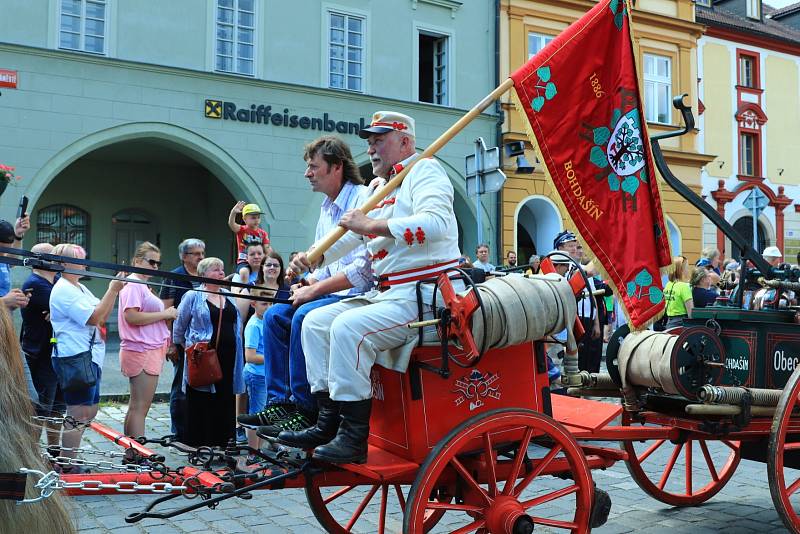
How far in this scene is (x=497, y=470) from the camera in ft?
11.6

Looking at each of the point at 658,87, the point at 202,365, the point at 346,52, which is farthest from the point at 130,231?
the point at 658,87

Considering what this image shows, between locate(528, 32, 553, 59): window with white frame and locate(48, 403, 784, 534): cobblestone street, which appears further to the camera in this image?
locate(528, 32, 553, 59): window with white frame

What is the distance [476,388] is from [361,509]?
1.14 metres

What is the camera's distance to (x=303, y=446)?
11.1 ft

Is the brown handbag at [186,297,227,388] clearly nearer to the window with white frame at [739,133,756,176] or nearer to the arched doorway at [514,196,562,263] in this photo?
the arched doorway at [514,196,562,263]

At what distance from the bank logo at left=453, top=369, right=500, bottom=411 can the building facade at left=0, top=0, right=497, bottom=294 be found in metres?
11.8

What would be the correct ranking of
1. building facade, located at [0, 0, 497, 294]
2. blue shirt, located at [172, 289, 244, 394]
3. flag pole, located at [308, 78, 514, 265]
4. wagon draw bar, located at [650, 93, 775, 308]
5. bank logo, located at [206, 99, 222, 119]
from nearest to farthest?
1. flag pole, located at [308, 78, 514, 265]
2. wagon draw bar, located at [650, 93, 775, 308]
3. blue shirt, located at [172, 289, 244, 394]
4. building facade, located at [0, 0, 497, 294]
5. bank logo, located at [206, 99, 222, 119]

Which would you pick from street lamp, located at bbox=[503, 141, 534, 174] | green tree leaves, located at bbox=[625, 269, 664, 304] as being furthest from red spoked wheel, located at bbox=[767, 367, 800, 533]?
street lamp, located at bbox=[503, 141, 534, 174]

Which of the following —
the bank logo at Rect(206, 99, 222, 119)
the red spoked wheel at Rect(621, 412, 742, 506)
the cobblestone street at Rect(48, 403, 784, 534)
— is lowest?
the cobblestone street at Rect(48, 403, 784, 534)

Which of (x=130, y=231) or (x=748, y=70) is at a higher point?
(x=748, y=70)

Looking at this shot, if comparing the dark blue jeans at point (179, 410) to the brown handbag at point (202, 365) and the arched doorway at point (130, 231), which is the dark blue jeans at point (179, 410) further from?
the arched doorway at point (130, 231)

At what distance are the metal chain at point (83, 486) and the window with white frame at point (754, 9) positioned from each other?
28442 mm

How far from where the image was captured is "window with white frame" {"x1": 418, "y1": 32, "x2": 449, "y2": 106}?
687 inches

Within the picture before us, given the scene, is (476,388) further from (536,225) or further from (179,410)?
(536,225)
